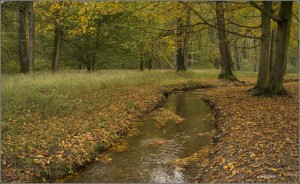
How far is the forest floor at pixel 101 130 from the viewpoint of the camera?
673cm

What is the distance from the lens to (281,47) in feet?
46.7

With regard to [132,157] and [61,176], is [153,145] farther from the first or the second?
[61,176]

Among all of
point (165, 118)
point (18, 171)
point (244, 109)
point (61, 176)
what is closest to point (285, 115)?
point (244, 109)

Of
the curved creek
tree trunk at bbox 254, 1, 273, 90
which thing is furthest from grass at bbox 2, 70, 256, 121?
tree trunk at bbox 254, 1, 273, 90

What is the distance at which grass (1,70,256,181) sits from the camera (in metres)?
7.11

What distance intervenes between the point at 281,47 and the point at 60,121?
34.8 feet

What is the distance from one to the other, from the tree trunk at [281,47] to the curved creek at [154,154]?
4.05m

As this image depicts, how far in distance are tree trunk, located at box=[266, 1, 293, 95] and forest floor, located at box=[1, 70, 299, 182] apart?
96 cm

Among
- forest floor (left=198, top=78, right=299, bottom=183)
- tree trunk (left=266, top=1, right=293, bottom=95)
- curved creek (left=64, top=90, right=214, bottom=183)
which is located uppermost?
tree trunk (left=266, top=1, right=293, bottom=95)

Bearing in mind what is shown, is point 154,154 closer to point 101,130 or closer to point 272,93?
point 101,130

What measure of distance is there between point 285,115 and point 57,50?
1833 centimetres

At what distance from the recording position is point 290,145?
24.9 ft

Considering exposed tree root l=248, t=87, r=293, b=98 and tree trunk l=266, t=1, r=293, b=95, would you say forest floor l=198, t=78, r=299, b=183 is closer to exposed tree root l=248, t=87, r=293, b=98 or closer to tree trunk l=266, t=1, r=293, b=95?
exposed tree root l=248, t=87, r=293, b=98

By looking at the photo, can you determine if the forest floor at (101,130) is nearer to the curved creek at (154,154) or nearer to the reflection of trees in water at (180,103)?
the curved creek at (154,154)
